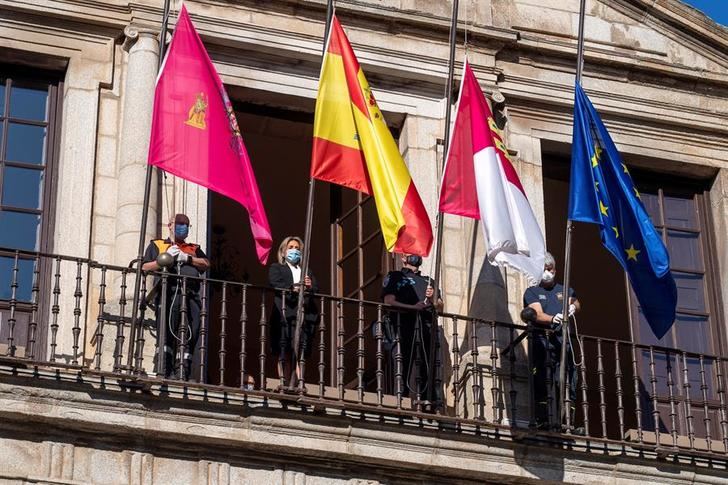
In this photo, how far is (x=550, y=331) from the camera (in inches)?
615

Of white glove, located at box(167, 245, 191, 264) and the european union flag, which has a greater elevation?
the european union flag

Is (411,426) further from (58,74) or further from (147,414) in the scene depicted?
(58,74)

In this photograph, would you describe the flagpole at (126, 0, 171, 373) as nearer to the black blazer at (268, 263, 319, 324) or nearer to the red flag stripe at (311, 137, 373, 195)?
→ the black blazer at (268, 263, 319, 324)

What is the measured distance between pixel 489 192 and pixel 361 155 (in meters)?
0.94

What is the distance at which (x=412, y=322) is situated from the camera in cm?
1543

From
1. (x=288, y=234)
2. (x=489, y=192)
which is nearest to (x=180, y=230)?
(x=489, y=192)

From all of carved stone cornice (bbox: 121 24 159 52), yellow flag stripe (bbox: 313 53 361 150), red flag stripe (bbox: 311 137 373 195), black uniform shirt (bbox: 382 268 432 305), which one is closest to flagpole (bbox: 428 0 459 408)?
black uniform shirt (bbox: 382 268 432 305)

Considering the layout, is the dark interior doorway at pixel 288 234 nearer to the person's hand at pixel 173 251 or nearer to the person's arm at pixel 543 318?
the person's hand at pixel 173 251

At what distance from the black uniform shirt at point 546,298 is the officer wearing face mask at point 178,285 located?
238 cm

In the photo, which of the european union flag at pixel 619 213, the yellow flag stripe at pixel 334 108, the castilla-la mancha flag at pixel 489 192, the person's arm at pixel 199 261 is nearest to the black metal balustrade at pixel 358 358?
the person's arm at pixel 199 261

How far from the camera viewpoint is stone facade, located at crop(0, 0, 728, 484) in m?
14.1

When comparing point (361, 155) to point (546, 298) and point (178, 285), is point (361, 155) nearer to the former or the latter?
point (178, 285)

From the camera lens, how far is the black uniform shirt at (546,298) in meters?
15.9

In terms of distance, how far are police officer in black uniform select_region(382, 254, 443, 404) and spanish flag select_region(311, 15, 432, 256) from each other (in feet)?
1.32
